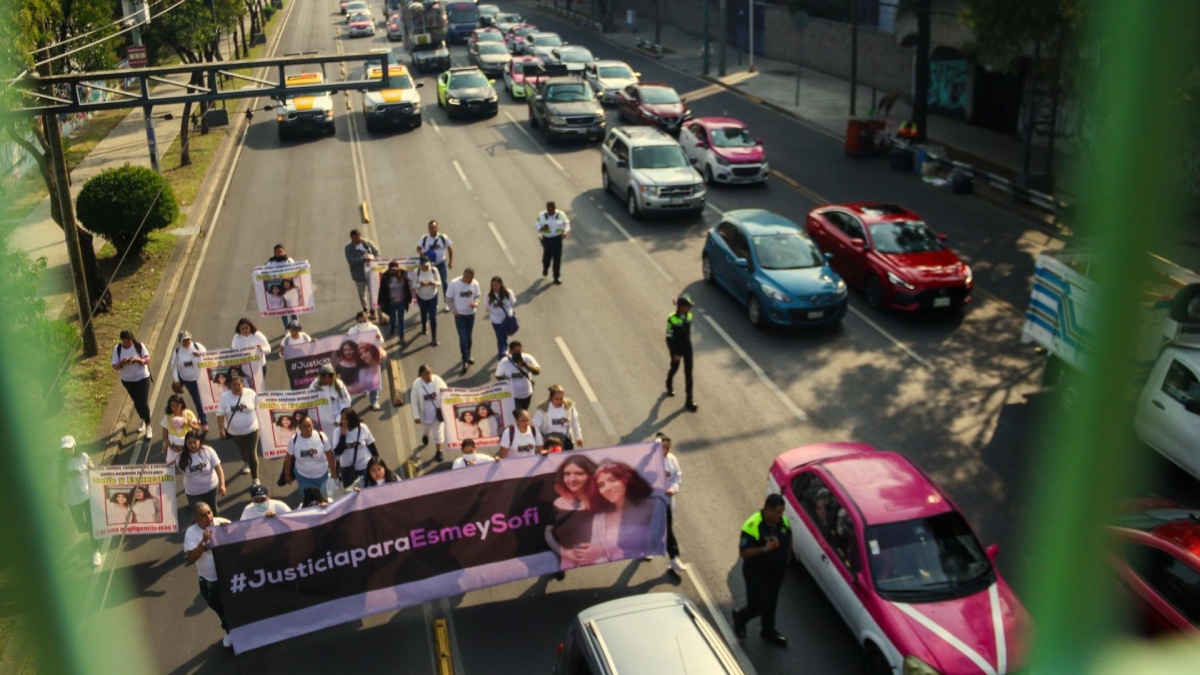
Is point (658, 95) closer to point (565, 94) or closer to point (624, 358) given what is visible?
point (565, 94)

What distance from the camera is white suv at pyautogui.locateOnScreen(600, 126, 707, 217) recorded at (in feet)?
84.2

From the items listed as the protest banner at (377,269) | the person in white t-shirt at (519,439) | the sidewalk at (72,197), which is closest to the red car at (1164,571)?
the person in white t-shirt at (519,439)

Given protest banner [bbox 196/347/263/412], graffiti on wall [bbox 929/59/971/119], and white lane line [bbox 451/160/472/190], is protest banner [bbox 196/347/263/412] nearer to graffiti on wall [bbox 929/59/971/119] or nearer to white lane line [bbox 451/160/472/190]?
white lane line [bbox 451/160/472/190]

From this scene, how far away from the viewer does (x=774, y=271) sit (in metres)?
19.3

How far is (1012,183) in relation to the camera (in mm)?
27516

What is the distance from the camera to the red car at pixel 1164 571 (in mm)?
9453

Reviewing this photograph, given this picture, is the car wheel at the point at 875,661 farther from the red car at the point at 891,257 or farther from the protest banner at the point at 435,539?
the red car at the point at 891,257

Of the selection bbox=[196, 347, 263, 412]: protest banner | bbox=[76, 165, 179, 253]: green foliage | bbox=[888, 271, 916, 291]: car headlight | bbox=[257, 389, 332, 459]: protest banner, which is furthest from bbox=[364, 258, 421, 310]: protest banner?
bbox=[888, 271, 916, 291]: car headlight

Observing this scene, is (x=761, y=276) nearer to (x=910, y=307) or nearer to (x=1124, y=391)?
(x=910, y=307)

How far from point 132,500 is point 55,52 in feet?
42.5

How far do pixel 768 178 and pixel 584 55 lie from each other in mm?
20720

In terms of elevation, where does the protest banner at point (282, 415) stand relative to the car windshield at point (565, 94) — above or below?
below

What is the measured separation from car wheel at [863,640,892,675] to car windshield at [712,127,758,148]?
21.0 metres

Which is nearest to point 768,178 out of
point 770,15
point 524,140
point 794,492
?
point 524,140
